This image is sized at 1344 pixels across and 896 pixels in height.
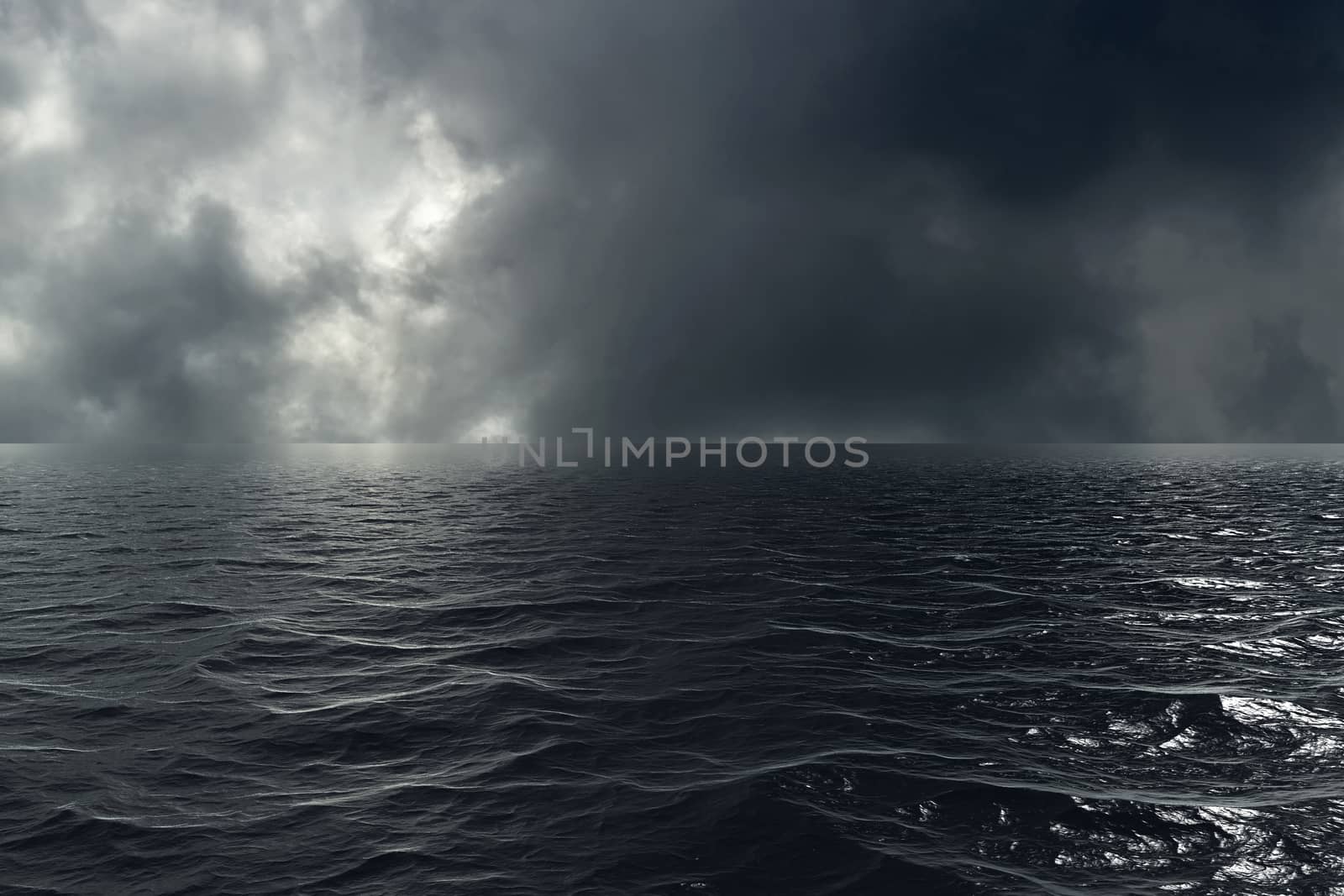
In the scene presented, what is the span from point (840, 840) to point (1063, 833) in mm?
2900

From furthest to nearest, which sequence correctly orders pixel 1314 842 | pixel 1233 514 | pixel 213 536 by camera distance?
1. pixel 1233 514
2. pixel 213 536
3. pixel 1314 842

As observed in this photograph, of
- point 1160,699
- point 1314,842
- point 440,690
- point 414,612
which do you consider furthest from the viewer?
point 414,612

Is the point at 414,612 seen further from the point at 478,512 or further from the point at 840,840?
the point at 478,512

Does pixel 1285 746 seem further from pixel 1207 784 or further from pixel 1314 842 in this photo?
pixel 1314 842

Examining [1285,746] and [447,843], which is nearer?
[447,843]

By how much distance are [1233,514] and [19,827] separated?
64.9 metres

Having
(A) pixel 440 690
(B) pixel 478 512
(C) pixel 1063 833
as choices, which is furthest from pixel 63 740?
(B) pixel 478 512

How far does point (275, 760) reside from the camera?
11.3 m

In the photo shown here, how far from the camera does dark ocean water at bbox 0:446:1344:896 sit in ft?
27.7

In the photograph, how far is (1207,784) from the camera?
1031 cm

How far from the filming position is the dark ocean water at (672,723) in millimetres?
8445

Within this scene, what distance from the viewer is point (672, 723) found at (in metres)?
13.2

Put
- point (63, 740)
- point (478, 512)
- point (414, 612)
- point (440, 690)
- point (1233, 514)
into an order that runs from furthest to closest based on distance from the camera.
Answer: point (478, 512) < point (1233, 514) < point (414, 612) < point (440, 690) < point (63, 740)

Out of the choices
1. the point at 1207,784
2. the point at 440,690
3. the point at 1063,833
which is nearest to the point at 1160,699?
the point at 1207,784
